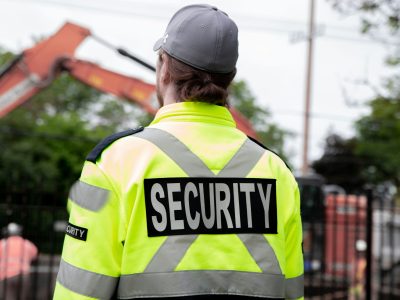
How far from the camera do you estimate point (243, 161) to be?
195 cm

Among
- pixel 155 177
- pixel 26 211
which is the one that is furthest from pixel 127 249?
pixel 26 211

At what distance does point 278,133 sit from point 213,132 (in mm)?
55098

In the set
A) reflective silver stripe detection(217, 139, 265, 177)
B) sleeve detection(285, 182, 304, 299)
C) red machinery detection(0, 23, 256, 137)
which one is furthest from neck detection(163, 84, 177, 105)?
red machinery detection(0, 23, 256, 137)

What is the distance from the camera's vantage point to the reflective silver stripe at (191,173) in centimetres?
178

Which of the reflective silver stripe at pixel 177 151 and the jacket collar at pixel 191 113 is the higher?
the jacket collar at pixel 191 113

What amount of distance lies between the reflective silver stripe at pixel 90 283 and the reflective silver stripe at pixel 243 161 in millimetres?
440

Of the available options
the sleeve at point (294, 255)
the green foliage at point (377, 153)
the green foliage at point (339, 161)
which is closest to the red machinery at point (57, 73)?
the sleeve at point (294, 255)

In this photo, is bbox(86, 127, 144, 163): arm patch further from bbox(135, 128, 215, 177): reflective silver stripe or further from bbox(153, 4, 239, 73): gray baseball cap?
bbox(153, 4, 239, 73): gray baseball cap

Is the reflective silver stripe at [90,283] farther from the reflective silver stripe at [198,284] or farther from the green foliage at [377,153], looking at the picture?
the green foliage at [377,153]

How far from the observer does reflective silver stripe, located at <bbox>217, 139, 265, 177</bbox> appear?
A: 1.91m

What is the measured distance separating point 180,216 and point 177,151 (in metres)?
0.18

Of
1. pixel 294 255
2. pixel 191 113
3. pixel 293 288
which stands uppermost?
pixel 191 113

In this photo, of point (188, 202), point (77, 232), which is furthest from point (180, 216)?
point (77, 232)

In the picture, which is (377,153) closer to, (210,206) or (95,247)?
(210,206)
